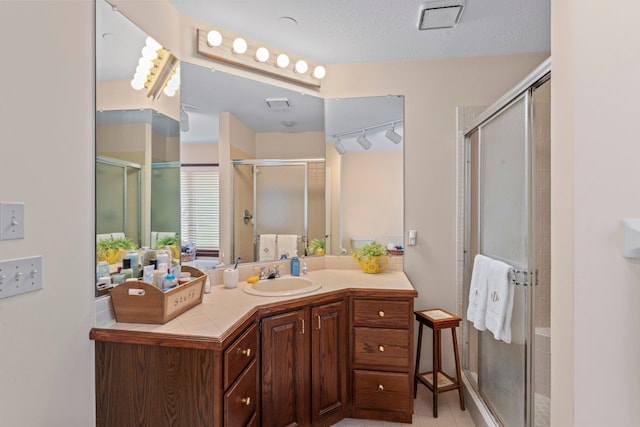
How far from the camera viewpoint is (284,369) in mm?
1720

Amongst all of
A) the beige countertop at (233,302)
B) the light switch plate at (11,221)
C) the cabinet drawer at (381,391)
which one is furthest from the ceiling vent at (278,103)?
the cabinet drawer at (381,391)

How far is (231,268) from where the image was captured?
209 cm

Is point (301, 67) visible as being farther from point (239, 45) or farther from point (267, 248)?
point (267, 248)

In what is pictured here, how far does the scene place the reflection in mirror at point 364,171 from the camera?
2.51 metres

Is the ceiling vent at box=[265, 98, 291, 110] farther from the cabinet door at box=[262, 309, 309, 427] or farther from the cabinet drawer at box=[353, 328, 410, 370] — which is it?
the cabinet drawer at box=[353, 328, 410, 370]

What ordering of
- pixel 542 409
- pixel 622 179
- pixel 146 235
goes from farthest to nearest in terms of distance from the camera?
1. pixel 542 409
2. pixel 146 235
3. pixel 622 179

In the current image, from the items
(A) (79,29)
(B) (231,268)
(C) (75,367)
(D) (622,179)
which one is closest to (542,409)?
(D) (622,179)

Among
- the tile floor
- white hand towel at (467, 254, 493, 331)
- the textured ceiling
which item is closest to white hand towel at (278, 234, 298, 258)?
the tile floor

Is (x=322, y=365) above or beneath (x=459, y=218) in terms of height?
beneath

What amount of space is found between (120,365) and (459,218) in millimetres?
2252

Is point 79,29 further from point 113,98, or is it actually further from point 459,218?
point 459,218

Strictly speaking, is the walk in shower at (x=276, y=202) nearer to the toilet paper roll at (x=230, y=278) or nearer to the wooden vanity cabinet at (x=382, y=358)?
the toilet paper roll at (x=230, y=278)

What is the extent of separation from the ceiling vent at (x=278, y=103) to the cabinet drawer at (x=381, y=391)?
6.06 feet

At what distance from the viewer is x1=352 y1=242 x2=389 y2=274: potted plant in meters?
2.39
